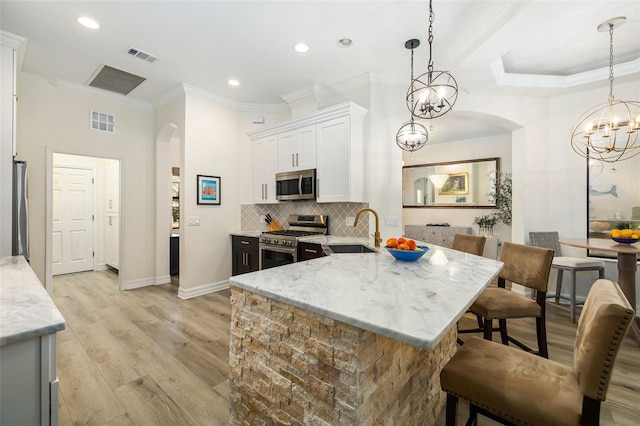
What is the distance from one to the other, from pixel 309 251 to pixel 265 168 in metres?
1.75

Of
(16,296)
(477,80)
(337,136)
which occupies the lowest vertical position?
(16,296)

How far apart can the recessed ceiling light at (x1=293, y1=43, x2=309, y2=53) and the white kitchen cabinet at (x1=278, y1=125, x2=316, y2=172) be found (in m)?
0.97

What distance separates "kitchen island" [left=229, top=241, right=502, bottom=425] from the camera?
3.39ft

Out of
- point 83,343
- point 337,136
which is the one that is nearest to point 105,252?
point 83,343

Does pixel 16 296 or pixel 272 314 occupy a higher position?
pixel 16 296

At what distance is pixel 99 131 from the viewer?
14.0 feet

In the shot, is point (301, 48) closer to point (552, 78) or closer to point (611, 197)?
point (552, 78)

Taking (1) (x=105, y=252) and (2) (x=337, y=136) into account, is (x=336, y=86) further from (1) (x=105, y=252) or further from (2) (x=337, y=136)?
(1) (x=105, y=252)

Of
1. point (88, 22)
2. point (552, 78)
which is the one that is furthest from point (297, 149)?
point (552, 78)

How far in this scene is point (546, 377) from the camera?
1164 millimetres

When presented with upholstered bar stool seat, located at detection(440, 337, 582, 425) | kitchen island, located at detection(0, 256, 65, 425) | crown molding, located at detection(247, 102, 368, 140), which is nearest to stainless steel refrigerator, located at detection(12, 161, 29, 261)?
kitchen island, located at detection(0, 256, 65, 425)

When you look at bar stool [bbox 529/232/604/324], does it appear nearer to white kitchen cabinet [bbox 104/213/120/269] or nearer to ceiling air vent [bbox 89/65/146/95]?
ceiling air vent [bbox 89/65/146/95]

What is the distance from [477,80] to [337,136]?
6.09 feet

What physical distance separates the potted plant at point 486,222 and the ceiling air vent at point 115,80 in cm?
657
